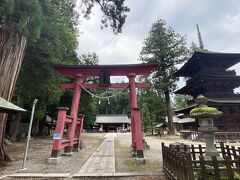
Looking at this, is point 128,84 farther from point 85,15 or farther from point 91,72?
point 85,15

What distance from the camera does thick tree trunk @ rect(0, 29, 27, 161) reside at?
705 centimetres

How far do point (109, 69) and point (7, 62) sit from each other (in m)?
4.70

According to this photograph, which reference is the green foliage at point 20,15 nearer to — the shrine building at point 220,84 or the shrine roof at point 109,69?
the shrine roof at point 109,69

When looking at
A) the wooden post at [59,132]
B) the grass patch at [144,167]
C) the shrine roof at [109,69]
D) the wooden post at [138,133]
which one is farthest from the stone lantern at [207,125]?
the wooden post at [59,132]

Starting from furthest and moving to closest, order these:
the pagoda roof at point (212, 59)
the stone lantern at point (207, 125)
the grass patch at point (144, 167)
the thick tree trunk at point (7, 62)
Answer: the pagoda roof at point (212, 59) < the thick tree trunk at point (7, 62) < the grass patch at point (144, 167) < the stone lantern at point (207, 125)

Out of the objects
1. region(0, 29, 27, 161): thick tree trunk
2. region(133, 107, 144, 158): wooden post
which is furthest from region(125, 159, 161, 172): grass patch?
region(0, 29, 27, 161): thick tree trunk

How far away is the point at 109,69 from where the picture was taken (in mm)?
9938

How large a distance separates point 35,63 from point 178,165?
9023 millimetres

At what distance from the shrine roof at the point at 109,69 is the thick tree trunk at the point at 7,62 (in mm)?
2449

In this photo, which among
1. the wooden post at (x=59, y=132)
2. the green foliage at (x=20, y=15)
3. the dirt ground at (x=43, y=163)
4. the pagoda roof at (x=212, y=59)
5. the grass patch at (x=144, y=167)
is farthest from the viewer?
the pagoda roof at (x=212, y=59)

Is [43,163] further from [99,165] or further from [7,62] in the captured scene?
[7,62]

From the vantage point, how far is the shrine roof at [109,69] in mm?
9805

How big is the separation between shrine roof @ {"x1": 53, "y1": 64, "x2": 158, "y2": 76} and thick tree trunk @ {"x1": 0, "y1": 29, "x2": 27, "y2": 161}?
2449mm

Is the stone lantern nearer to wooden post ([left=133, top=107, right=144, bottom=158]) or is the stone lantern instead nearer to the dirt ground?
wooden post ([left=133, top=107, right=144, bottom=158])
